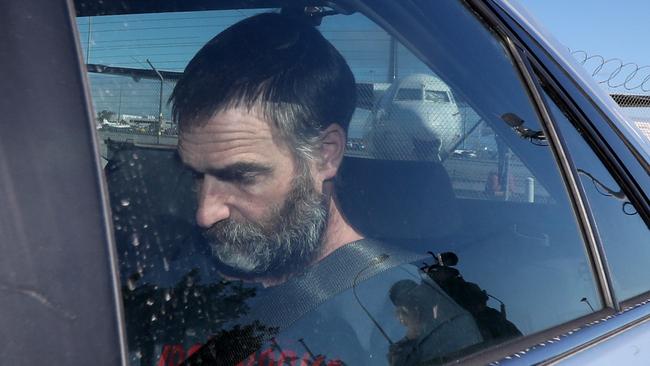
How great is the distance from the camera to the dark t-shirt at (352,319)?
1.25 meters

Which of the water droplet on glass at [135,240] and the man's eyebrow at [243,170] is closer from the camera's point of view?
the water droplet on glass at [135,240]

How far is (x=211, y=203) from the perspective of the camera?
4.45 ft

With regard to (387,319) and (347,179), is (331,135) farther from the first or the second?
(387,319)

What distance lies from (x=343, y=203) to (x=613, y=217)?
0.96 meters

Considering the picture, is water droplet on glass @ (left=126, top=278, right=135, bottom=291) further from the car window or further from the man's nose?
the man's nose

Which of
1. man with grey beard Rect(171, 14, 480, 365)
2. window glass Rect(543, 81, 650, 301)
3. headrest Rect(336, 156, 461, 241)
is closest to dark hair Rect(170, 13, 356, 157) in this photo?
man with grey beard Rect(171, 14, 480, 365)

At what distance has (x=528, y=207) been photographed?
194 centimetres

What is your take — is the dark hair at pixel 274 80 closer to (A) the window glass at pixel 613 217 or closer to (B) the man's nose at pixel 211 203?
(B) the man's nose at pixel 211 203

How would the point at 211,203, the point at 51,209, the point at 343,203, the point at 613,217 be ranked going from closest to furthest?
the point at 51,209 → the point at 211,203 → the point at 343,203 → the point at 613,217

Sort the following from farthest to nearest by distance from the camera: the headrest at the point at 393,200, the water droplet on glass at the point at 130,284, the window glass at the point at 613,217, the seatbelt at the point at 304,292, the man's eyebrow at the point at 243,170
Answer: the window glass at the point at 613,217 → the headrest at the point at 393,200 → the man's eyebrow at the point at 243,170 → the seatbelt at the point at 304,292 → the water droplet on glass at the point at 130,284

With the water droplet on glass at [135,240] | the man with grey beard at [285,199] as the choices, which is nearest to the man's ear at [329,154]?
the man with grey beard at [285,199]

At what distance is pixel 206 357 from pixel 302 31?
0.73 meters

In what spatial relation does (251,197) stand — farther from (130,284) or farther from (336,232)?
(130,284)

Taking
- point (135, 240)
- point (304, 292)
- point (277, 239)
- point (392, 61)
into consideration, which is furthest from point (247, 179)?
point (392, 61)
